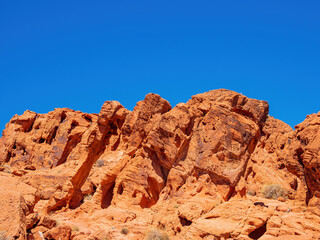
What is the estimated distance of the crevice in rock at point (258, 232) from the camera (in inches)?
691

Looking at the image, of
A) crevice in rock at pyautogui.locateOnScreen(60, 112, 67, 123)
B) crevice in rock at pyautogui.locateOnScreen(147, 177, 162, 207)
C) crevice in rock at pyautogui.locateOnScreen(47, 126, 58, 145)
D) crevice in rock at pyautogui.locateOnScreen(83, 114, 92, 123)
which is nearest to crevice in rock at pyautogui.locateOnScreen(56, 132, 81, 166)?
crevice in rock at pyautogui.locateOnScreen(47, 126, 58, 145)

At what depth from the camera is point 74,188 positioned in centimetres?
2742

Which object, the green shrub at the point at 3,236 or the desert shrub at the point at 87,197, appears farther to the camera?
the desert shrub at the point at 87,197

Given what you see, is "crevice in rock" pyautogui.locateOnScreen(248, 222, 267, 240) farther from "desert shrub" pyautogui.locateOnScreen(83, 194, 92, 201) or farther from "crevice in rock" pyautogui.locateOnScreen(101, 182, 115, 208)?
"desert shrub" pyautogui.locateOnScreen(83, 194, 92, 201)

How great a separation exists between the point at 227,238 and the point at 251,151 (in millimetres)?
9914

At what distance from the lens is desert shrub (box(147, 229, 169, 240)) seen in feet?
67.6

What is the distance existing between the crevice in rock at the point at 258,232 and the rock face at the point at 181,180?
49 millimetres

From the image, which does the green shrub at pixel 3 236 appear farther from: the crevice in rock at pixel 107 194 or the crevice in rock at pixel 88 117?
the crevice in rock at pixel 88 117

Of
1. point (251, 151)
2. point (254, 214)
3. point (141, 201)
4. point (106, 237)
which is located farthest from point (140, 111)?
point (254, 214)

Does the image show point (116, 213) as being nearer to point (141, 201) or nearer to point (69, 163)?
point (141, 201)

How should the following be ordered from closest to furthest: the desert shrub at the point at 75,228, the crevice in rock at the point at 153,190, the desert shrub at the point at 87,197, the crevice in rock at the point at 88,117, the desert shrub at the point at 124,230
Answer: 1. the desert shrub at the point at 75,228
2. the desert shrub at the point at 124,230
3. the crevice in rock at the point at 153,190
4. the desert shrub at the point at 87,197
5. the crevice in rock at the point at 88,117

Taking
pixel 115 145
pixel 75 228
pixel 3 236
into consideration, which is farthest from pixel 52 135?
pixel 3 236

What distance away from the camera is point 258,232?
701 inches

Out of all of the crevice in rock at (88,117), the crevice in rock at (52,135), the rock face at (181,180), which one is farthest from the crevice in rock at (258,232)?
the crevice in rock at (52,135)
